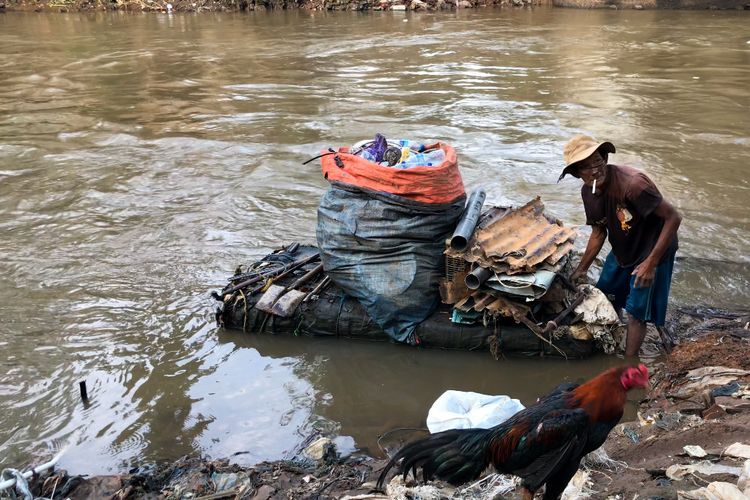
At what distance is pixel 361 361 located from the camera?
16.6ft

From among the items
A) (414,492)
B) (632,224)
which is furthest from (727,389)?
(414,492)

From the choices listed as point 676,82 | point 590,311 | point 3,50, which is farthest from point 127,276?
point 3,50

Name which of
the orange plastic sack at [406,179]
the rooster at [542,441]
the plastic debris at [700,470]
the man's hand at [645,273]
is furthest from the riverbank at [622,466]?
the orange plastic sack at [406,179]

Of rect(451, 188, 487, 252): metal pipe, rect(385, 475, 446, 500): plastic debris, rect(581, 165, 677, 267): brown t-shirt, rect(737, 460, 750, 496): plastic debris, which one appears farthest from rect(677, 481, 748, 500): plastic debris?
rect(451, 188, 487, 252): metal pipe

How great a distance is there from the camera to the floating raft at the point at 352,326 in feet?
16.0

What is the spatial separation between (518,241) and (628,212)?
2.82 feet

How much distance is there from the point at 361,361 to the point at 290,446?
→ 40.4 inches

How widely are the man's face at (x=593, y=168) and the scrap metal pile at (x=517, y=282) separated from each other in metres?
0.73

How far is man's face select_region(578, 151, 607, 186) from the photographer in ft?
13.5

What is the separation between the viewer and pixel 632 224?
14.3 feet

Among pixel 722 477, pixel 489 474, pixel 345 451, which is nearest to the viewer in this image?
pixel 722 477

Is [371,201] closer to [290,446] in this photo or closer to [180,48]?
[290,446]

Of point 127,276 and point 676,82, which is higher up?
point 676,82

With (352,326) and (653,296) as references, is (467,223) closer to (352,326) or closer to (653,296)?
(352,326)
